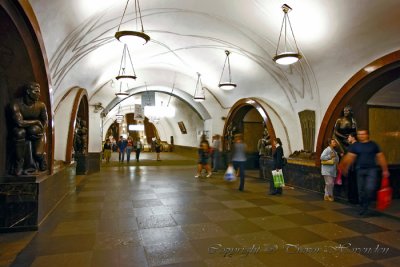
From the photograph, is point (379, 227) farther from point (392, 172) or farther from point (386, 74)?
point (386, 74)

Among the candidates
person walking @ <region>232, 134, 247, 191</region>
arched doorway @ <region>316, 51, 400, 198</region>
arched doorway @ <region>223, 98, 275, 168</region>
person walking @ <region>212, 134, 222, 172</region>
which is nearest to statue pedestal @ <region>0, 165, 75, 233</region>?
person walking @ <region>232, 134, 247, 191</region>

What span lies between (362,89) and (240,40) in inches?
138

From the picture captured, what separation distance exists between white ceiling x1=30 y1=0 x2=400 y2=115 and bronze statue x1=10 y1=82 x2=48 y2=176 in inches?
56.2

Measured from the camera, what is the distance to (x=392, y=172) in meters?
6.34

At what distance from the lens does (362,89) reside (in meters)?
6.21

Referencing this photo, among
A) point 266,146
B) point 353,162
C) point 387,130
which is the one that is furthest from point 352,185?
point 266,146

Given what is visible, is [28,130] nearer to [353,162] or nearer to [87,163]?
[353,162]

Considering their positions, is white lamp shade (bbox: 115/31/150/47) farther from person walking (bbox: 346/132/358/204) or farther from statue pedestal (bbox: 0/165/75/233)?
person walking (bbox: 346/132/358/204)

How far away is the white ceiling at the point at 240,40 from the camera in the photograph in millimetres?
5184

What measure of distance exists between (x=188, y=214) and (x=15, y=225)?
8.56ft

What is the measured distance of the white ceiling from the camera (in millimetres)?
5184

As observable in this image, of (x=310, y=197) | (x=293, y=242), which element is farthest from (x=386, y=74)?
(x=293, y=242)

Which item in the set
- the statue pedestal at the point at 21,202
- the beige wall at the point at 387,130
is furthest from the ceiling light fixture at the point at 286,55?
the statue pedestal at the point at 21,202

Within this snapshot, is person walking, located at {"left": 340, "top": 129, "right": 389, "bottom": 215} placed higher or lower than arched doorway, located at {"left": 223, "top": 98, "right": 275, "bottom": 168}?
lower
